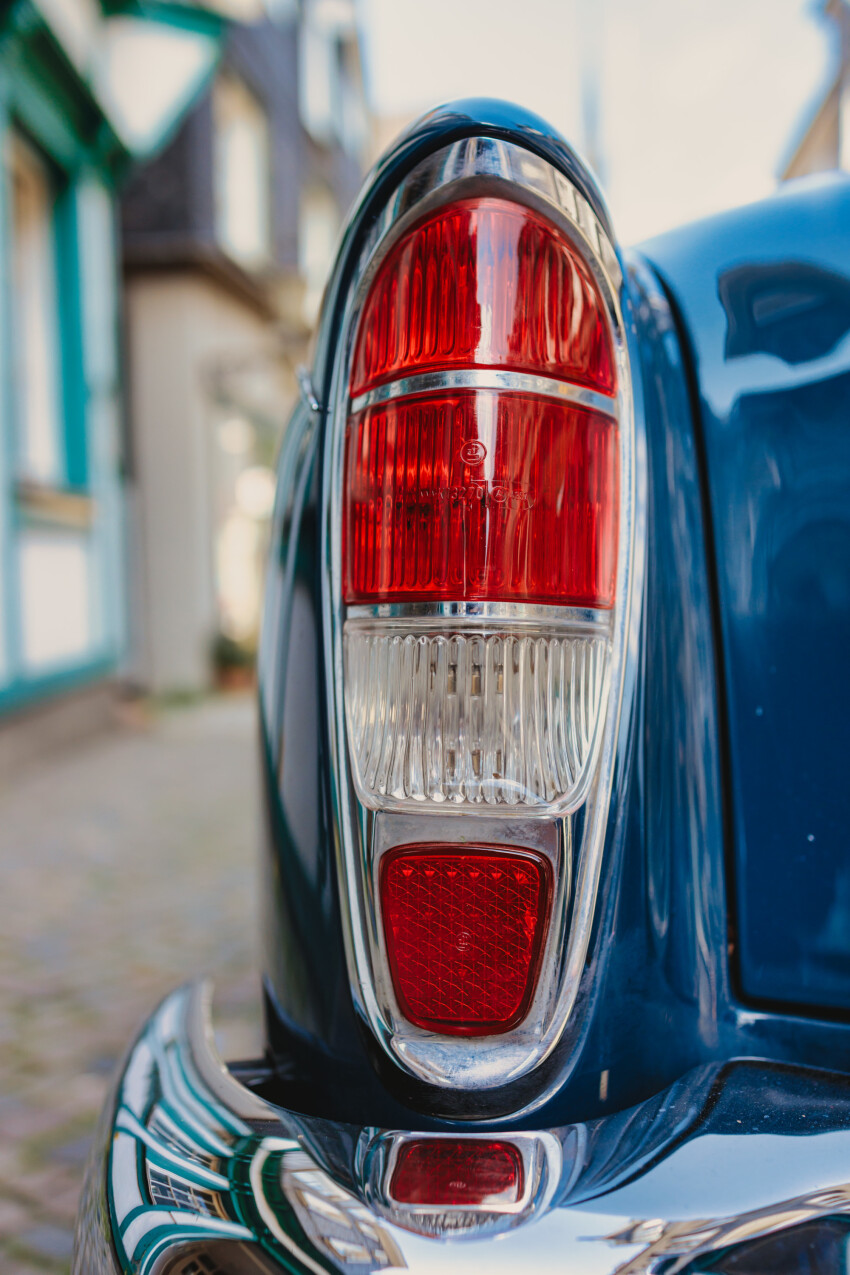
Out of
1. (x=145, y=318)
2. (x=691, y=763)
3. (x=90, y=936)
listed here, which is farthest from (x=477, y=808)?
(x=145, y=318)

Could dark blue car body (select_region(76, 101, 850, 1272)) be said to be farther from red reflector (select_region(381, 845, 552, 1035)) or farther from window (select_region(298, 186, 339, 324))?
window (select_region(298, 186, 339, 324))

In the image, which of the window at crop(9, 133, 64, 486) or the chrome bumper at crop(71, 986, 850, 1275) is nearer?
the chrome bumper at crop(71, 986, 850, 1275)

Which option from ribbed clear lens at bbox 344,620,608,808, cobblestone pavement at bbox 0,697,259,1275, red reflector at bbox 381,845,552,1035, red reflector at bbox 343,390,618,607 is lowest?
cobblestone pavement at bbox 0,697,259,1275

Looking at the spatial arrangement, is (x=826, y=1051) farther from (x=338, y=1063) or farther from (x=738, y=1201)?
(x=338, y=1063)

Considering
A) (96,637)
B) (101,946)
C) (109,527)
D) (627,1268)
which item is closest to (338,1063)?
(627,1268)

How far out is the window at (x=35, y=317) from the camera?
20.6 ft

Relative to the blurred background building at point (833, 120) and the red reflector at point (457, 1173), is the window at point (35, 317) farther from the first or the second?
the red reflector at point (457, 1173)

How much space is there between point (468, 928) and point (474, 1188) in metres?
0.20

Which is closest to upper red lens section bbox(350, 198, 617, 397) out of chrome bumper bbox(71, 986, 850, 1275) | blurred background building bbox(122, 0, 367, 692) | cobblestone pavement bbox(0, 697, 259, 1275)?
chrome bumper bbox(71, 986, 850, 1275)

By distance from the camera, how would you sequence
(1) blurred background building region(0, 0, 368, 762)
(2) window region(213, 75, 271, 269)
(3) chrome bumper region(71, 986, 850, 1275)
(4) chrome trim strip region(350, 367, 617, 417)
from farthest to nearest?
(2) window region(213, 75, 271, 269) < (1) blurred background building region(0, 0, 368, 762) < (4) chrome trim strip region(350, 367, 617, 417) < (3) chrome bumper region(71, 986, 850, 1275)

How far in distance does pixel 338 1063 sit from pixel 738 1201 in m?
0.36

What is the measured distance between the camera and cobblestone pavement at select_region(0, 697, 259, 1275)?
1656 mm

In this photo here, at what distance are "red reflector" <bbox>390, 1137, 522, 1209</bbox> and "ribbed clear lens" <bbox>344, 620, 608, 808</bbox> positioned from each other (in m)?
0.26

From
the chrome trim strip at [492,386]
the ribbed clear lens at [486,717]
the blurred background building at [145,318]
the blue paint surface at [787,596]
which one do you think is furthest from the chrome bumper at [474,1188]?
the blurred background building at [145,318]
